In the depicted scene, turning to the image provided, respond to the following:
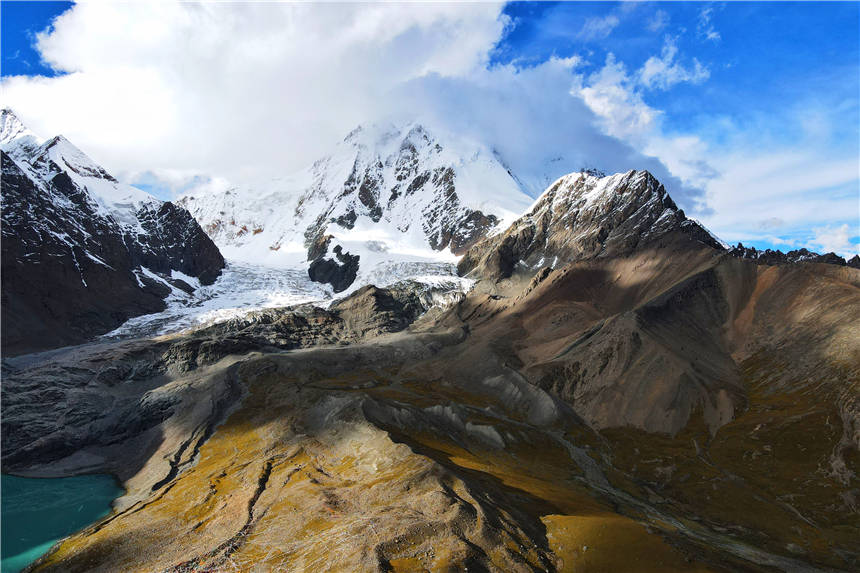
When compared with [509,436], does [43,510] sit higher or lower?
lower

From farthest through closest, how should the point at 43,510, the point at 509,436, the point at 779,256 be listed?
the point at 779,256
the point at 509,436
the point at 43,510

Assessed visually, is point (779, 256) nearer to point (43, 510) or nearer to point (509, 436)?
point (509, 436)

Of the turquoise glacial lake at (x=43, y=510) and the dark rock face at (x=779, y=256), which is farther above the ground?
the dark rock face at (x=779, y=256)

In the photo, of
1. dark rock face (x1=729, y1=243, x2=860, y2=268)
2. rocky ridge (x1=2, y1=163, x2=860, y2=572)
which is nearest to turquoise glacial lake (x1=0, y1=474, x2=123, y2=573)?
rocky ridge (x1=2, y1=163, x2=860, y2=572)

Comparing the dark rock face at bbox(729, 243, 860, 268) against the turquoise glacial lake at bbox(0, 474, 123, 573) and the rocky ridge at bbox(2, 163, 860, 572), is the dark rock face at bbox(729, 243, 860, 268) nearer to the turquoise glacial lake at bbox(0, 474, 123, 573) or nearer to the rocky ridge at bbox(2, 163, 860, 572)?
the rocky ridge at bbox(2, 163, 860, 572)

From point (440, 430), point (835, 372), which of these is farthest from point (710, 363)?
point (440, 430)

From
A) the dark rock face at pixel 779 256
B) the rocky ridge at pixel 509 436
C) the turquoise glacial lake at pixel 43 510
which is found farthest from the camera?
the dark rock face at pixel 779 256

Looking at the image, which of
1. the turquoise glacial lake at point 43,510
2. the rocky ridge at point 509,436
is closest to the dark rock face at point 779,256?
the rocky ridge at point 509,436

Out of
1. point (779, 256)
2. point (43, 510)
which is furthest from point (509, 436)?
point (779, 256)

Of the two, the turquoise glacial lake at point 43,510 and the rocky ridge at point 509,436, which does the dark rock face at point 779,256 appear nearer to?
the rocky ridge at point 509,436
